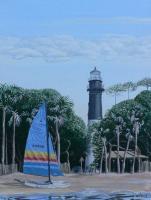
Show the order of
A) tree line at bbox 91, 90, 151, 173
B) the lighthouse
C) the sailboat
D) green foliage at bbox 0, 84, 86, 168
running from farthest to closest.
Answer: the lighthouse < tree line at bbox 91, 90, 151, 173 < green foliage at bbox 0, 84, 86, 168 < the sailboat

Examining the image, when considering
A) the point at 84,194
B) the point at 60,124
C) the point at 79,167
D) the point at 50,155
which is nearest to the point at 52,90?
the point at 60,124

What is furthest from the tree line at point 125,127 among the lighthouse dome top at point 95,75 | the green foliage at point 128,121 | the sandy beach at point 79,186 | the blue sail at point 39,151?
the blue sail at point 39,151

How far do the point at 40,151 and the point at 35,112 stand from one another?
21269 millimetres

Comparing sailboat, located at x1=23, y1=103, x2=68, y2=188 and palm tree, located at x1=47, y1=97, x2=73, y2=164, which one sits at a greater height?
palm tree, located at x1=47, y1=97, x2=73, y2=164

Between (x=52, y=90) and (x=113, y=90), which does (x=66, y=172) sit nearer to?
(x=52, y=90)

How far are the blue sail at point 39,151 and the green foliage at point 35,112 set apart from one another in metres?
20.5

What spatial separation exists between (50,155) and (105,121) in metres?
28.0

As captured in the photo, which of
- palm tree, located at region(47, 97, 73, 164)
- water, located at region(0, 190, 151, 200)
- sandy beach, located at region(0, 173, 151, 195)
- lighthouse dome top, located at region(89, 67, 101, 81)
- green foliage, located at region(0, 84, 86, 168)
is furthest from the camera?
lighthouse dome top, located at region(89, 67, 101, 81)

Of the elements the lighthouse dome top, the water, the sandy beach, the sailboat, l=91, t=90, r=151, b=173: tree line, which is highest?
the lighthouse dome top

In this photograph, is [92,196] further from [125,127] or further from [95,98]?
[95,98]

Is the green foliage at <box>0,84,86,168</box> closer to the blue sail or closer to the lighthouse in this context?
the lighthouse

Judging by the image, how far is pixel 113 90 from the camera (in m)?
90.3

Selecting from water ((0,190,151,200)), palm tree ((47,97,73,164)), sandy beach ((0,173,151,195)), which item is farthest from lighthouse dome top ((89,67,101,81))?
water ((0,190,151,200))

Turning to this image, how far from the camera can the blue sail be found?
44.9 m
